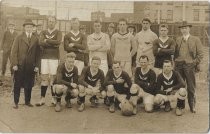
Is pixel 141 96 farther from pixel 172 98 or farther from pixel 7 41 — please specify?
pixel 7 41

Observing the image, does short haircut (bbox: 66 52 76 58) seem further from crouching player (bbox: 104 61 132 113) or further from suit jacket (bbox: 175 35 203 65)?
suit jacket (bbox: 175 35 203 65)

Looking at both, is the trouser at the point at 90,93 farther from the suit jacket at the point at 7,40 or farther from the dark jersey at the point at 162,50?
the suit jacket at the point at 7,40

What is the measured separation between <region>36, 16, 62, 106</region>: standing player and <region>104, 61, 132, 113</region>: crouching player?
20.8 inches

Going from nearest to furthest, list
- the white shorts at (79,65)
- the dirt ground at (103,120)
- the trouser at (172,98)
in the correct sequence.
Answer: the dirt ground at (103,120), the trouser at (172,98), the white shorts at (79,65)

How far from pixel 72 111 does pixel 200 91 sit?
1.23 m

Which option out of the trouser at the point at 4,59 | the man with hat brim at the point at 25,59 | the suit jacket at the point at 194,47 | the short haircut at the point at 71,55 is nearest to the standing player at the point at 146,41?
the suit jacket at the point at 194,47

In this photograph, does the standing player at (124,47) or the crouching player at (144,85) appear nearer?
the crouching player at (144,85)

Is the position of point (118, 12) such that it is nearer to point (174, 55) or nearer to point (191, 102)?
point (174, 55)

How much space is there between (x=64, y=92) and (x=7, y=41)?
738mm

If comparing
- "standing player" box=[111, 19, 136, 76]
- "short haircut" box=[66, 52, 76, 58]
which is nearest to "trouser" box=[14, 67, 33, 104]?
"short haircut" box=[66, 52, 76, 58]

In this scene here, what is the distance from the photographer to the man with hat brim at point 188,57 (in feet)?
16.5

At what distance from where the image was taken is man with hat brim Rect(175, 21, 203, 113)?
5.02 m

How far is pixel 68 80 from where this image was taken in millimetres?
5066

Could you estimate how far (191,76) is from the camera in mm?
5039
